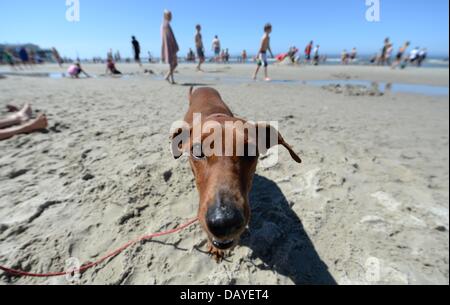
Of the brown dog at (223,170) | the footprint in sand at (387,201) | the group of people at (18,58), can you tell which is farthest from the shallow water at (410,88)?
the group of people at (18,58)

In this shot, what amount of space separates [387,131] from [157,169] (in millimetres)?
5938

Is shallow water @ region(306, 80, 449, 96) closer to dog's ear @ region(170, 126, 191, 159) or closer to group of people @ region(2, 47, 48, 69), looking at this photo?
dog's ear @ region(170, 126, 191, 159)

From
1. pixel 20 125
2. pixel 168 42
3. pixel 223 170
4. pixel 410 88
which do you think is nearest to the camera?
pixel 223 170

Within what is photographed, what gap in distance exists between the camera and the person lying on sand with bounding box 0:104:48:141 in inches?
165

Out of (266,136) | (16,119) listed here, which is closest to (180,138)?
(266,136)

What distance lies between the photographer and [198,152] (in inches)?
78.4

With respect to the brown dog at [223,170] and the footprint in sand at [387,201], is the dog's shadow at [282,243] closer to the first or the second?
the brown dog at [223,170]

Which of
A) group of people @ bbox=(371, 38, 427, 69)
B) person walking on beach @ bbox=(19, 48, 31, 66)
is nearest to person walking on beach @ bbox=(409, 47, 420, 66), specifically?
group of people @ bbox=(371, 38, 427, 69)

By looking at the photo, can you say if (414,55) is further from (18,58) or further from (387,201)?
(18,58)

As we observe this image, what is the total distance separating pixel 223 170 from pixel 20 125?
503 centimetres

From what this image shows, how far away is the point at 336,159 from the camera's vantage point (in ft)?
13.9

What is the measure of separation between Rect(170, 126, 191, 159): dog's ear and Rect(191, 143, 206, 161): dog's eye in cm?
16
